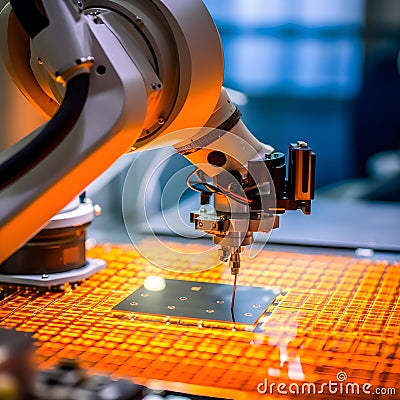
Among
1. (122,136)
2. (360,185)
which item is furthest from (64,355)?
(360,185)

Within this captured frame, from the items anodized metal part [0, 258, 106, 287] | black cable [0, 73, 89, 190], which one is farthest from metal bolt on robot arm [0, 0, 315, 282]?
anodized metal part [0, 258, 106, 287]

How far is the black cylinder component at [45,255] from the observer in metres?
2.07

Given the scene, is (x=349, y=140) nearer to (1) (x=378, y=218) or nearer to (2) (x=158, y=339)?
(1) (x=378, y=218)

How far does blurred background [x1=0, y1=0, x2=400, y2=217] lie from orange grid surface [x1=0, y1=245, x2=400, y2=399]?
173cm

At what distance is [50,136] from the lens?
141cm

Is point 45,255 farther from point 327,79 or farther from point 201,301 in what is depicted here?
point 327,79

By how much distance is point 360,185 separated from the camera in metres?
3.98

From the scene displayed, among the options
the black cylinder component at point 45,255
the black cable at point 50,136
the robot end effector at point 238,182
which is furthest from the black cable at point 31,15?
the black cylinder component at point 45,255

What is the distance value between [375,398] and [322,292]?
595 mm

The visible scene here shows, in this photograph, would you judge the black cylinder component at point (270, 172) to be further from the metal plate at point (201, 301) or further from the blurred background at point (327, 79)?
the blurred background at point (327, 79)
